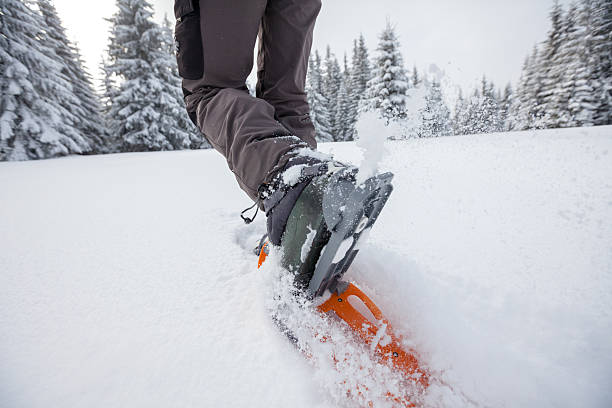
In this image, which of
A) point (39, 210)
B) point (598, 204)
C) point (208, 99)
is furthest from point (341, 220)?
point (39, 210)

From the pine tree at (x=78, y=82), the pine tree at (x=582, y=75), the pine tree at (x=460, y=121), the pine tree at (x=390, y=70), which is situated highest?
the pine tree at (x=582, y=75)

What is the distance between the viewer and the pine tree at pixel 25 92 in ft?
20.0

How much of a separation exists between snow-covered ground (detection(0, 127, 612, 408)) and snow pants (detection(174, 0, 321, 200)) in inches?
10.0

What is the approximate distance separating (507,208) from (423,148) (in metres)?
1.07

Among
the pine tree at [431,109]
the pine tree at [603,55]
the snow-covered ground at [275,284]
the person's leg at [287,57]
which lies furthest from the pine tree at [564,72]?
the person's leg at [287,57]

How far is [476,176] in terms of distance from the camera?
120 cm

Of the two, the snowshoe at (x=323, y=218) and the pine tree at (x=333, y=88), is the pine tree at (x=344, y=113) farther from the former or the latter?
the snowshoe at (x=323, y=218)

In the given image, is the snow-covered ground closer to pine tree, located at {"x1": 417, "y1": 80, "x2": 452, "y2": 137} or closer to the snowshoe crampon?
the snowshoe crampon

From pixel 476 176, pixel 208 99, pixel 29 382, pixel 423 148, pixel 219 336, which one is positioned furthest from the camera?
pixel 423 148

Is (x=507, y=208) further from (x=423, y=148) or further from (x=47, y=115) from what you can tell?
(x=47, y=115)

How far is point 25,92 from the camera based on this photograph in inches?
249

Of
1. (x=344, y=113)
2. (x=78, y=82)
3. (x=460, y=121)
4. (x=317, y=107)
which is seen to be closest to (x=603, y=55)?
(x=460, y=121)

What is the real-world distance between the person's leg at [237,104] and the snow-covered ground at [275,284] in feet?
0.79

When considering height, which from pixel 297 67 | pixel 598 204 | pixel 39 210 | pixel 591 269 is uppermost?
pixel 297 67
